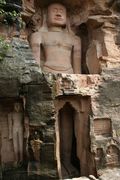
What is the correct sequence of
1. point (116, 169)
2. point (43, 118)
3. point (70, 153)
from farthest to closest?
point (70, 153) < point (116, 169) < point (43, 118)

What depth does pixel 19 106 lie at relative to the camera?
24.7 feet

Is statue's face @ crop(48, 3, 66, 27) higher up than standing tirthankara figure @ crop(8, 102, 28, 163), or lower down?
higher up

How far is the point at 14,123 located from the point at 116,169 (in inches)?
111

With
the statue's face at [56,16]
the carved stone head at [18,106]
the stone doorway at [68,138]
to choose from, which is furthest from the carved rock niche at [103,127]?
the statue's face at [56,16]

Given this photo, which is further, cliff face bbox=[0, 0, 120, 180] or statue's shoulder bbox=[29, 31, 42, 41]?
statue's shoulder bbox=[29, 31, 42, 41]

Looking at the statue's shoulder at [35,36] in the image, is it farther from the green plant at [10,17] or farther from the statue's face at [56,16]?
the green plant at [10,17]

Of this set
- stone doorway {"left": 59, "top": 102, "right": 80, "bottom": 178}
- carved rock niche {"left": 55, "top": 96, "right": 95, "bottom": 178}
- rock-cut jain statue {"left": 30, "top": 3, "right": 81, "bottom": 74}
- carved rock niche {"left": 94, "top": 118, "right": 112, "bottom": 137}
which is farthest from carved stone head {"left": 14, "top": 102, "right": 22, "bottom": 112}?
rock-cut jain statue {"left": 30, "top": 3, "right": 81, "bottom": 74}

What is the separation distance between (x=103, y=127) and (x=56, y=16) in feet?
12.5

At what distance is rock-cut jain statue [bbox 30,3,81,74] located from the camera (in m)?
9.88

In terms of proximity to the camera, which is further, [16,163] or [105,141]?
[105,141]

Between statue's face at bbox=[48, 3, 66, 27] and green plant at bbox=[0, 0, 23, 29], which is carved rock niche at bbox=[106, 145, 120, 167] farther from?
statue's face at bbox=[48, 3, 66, 27]

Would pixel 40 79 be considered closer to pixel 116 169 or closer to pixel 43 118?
pixel 43 118

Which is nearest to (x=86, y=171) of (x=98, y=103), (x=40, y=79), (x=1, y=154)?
(x=98, y=103)

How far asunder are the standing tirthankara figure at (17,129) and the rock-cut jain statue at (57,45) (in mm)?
2439
